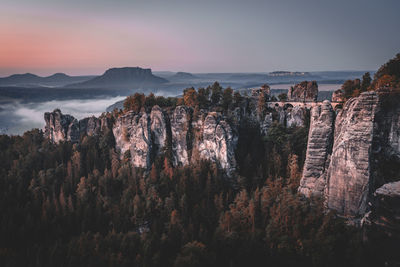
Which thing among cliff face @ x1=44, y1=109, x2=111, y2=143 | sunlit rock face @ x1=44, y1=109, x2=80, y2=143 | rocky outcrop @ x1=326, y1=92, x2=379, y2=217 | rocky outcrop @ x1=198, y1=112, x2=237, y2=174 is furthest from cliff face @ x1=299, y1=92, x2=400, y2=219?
sunlit rock face @ x1=44, y1=109, x2=80, y2=143

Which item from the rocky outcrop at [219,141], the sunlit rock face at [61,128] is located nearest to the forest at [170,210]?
the rocky outcrop at [219,141]

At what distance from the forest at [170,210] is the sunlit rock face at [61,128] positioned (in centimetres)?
233

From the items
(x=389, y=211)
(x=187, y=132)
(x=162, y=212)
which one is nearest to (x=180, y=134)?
(x=187, y=132)

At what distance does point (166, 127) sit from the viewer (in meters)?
47.6

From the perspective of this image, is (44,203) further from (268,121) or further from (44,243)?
(268,121)

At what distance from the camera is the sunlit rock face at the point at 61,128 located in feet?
188

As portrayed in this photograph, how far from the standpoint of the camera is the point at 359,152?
26141 mm

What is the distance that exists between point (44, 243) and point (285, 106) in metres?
44.0

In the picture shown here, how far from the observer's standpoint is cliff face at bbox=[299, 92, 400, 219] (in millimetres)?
25906

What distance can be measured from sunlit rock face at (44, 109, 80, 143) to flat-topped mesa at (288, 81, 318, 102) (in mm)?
46119

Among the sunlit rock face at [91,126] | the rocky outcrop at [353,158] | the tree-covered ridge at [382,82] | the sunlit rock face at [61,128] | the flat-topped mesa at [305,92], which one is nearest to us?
the rocky outcrop at [353,158]

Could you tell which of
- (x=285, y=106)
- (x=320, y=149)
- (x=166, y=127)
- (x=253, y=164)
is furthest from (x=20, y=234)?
(x=285, y=106)

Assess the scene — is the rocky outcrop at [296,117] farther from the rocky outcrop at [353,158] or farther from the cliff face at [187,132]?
the rocky outcrop at [353,158]

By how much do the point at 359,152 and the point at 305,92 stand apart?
26530mm
